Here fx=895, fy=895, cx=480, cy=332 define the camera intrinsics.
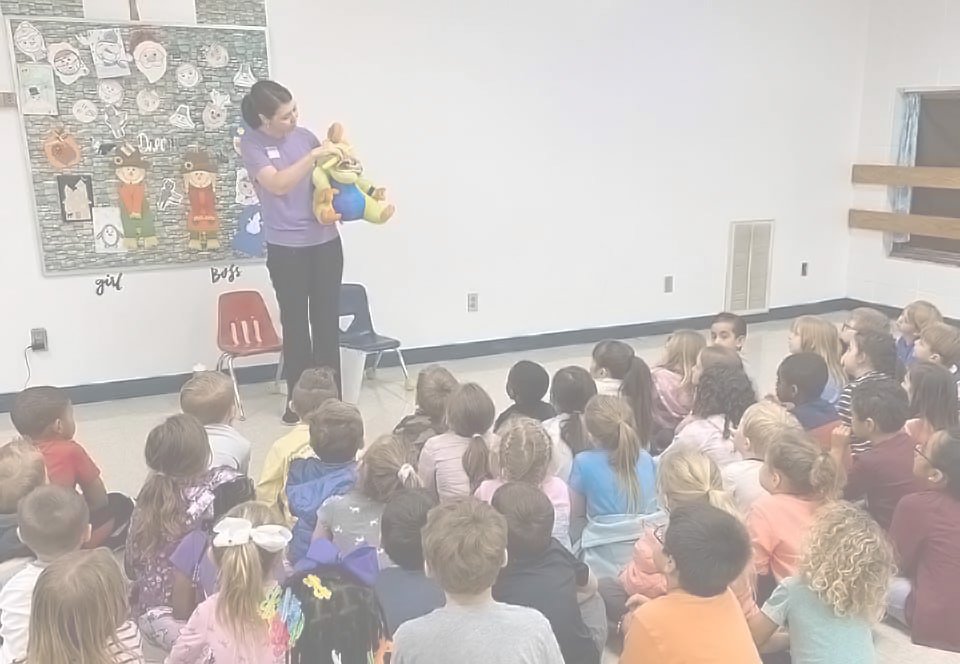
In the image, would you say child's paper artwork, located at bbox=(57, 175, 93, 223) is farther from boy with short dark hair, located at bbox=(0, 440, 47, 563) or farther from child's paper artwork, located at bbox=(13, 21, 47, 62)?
boy with short dark hair, located at bbox=(0, 440, 47, 563)

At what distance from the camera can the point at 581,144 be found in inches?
227

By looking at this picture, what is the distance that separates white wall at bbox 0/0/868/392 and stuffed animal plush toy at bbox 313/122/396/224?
92cm

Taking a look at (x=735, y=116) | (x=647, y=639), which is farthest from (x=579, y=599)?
(x=735, y=116)

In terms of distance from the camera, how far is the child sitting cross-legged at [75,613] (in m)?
1.52

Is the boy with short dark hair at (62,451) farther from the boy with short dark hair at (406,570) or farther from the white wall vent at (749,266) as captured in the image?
the white wall vent at (749,266)

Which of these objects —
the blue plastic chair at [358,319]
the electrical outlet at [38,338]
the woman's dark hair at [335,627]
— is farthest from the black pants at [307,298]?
the woman's dark hair at [335,627]

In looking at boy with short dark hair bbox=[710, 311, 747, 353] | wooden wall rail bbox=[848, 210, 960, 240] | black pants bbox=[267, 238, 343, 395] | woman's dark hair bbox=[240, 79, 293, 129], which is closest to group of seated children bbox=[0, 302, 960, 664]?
boy with short dark hair bbox=[710, 311, 747, 353]

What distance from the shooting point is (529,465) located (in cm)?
236

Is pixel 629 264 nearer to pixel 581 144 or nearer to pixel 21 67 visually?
pixel 581 144

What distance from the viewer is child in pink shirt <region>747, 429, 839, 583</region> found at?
2256 mm

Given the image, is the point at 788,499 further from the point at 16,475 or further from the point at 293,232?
the point at 293,232

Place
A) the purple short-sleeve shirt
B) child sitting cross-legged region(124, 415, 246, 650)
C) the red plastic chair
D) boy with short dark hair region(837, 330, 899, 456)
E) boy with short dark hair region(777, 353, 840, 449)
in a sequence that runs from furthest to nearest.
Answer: the red plastic chair < the purple short-sleeve shirt < boy with short dark hair region(837, 330, 899, 456) < boy with short dark hair region(777, 353, 840, 449) < child sitting cross-legged region(124, 415, 246, 650)

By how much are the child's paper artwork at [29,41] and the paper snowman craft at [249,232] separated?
1223 millimetres

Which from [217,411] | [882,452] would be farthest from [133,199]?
[882,452]
